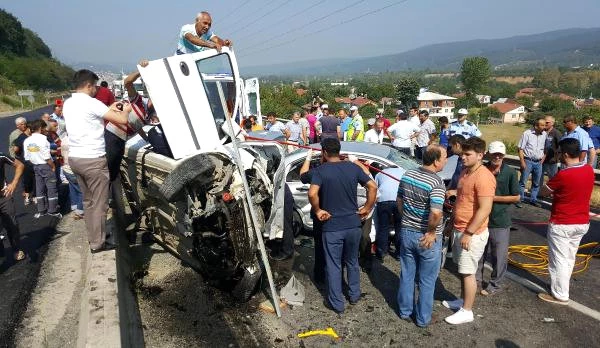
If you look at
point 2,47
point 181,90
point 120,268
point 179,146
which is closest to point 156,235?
point 120,268

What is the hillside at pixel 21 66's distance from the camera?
6162 cm

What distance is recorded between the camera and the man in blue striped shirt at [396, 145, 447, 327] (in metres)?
3.79

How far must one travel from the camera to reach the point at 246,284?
4465mm

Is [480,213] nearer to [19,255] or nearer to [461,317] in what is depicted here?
[461,317]

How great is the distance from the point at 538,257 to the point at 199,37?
5.67m

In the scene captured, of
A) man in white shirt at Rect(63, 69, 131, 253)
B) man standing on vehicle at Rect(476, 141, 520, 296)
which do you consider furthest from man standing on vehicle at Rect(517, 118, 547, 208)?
man in white shirt at Rect(63, 69, 131, 253)

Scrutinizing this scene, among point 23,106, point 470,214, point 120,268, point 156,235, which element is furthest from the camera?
point 23,106

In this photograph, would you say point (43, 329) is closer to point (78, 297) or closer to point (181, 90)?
point (78, 297)

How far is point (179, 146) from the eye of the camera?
467 cm

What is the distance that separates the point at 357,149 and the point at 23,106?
166ft

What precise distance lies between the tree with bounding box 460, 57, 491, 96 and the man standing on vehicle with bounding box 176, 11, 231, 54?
490ft

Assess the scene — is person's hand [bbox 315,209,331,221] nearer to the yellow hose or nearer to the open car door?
the open car door

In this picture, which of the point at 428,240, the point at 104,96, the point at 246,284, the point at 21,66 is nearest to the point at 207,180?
the point at 246,284

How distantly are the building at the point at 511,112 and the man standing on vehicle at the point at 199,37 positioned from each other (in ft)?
401
